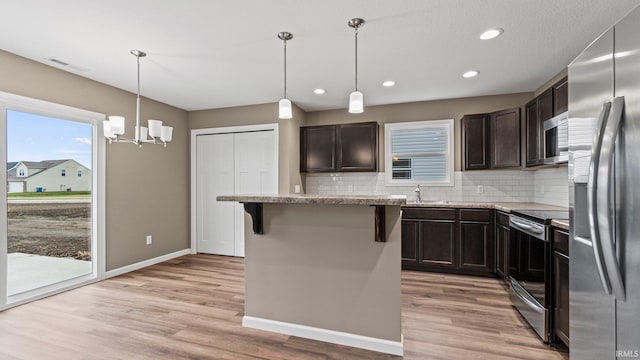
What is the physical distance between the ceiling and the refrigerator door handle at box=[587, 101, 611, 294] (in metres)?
1.30

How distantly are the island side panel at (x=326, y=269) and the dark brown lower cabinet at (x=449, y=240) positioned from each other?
6.58 ft

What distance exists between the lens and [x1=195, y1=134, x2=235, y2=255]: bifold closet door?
192 inches

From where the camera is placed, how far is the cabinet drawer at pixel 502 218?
3.24 meters

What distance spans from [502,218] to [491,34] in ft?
6.64

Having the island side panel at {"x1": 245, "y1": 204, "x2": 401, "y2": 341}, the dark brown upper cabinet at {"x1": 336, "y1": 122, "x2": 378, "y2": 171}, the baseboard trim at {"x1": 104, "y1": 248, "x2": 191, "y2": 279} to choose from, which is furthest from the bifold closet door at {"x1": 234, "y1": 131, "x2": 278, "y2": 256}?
the island side panel at {"x1": 245, "y1": 204, "x2": 401, "y2": 341}

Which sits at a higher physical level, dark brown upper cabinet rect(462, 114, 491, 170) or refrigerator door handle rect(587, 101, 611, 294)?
dark brown upper cabinet rect(462, 114, 491, 170)

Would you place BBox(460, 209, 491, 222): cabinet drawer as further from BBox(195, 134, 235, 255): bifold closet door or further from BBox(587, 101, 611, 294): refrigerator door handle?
BBox(195, 134, 235, 255): bifold closet door

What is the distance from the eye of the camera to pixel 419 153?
4578mm

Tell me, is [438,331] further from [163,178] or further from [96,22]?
[163,178]

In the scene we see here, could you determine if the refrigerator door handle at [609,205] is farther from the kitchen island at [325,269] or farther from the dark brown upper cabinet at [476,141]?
the dark brown upper cabinet at [476,141]

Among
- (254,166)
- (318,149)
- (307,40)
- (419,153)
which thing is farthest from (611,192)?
(254,166)

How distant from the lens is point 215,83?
3.72 metres

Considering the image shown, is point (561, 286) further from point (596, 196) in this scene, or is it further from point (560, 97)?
point (560, 97)

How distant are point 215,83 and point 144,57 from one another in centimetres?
89
